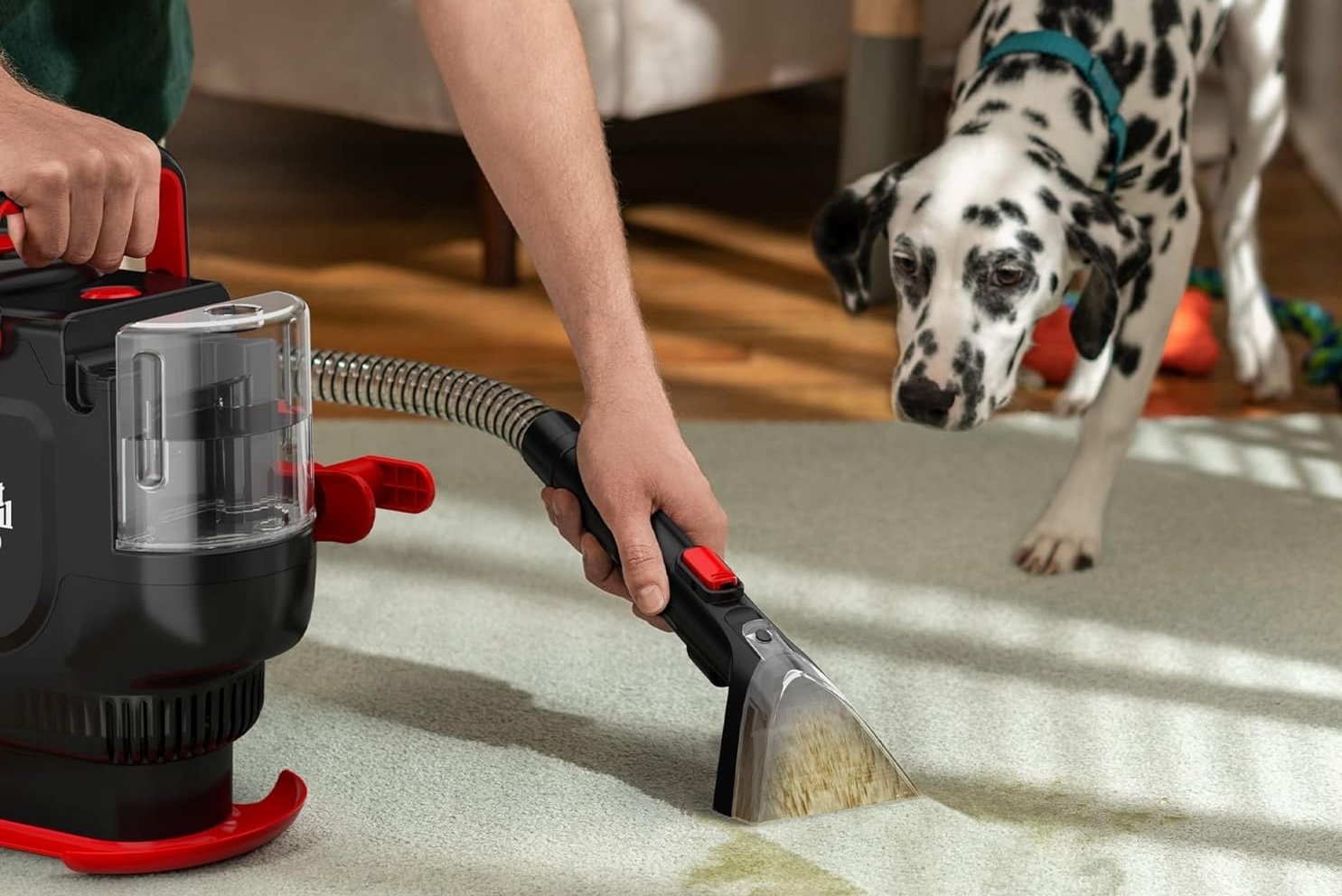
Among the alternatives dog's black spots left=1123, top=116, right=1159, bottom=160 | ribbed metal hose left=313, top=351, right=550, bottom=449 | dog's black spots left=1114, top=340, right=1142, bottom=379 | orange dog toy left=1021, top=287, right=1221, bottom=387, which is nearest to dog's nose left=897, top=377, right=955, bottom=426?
dog's black spots left=1114, top=340, right=1142, bottom=379

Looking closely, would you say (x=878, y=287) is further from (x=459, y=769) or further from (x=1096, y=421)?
(x=459, y=769)

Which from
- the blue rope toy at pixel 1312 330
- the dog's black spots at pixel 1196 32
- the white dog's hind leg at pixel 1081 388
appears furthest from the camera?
the blue rope toy at pixel 1312 330

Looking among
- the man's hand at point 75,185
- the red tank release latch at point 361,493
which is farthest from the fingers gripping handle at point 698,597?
the man's hand at point 75,185

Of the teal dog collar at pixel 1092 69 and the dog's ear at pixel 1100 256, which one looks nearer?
the dog's ear at pixel 1100 256

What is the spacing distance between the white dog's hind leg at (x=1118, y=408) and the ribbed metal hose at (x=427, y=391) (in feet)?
2.28

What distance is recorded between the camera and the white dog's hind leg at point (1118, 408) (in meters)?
1.72

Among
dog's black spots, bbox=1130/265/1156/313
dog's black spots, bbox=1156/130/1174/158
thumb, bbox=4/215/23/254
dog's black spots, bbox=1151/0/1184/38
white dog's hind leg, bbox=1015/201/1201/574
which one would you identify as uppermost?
thumb, bbox=4/215/23/254

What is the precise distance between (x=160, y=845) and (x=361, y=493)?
0.25 meters

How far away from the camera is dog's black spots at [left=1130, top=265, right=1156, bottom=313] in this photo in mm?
1796

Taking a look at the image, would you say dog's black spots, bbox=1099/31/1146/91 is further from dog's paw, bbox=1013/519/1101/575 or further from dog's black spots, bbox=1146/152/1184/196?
dog's paw, bbox=1013/519/1101/575

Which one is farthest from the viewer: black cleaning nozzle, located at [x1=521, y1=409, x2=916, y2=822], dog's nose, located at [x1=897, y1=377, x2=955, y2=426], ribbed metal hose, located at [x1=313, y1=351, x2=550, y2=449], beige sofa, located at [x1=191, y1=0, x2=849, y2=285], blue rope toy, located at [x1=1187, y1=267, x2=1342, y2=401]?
beige sofa, located at [x1=191, y1=0, x2=849, y2=285]

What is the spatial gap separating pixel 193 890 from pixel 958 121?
3.70 ft

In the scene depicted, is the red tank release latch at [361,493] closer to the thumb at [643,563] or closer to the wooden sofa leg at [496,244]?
the thumb at [643,563]

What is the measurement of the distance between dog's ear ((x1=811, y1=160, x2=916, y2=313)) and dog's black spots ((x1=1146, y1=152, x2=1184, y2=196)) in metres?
0.28
